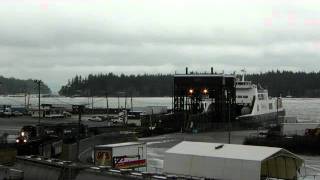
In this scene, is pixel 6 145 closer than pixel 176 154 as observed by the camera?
No

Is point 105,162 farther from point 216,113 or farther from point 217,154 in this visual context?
point 216,113

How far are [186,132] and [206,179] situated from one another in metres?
Answer: 44.0

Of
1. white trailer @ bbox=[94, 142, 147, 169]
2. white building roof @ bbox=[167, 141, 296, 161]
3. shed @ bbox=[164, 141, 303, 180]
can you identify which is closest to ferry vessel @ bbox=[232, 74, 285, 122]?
white trailer @ bbox=[94, 142, 147, 169]

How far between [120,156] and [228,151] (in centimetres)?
873

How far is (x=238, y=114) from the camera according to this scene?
333 ft

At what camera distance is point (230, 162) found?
3147 centimetres

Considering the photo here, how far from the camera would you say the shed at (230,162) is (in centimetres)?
3105

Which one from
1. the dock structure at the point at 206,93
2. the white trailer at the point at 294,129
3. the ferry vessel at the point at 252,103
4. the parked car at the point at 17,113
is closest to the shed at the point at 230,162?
Result: the white trailer at the point at 294,129

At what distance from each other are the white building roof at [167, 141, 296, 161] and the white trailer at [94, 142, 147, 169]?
16.3 feet

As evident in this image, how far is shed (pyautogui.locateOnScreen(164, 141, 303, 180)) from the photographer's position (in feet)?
102

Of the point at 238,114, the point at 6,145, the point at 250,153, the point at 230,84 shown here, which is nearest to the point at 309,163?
the point at 250,153

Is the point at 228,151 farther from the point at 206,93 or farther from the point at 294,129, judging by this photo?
the point at 206,93

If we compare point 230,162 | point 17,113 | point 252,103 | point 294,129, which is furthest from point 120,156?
point 17,113

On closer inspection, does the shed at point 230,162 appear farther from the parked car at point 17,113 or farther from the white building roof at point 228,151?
the parked car at point 17,113
